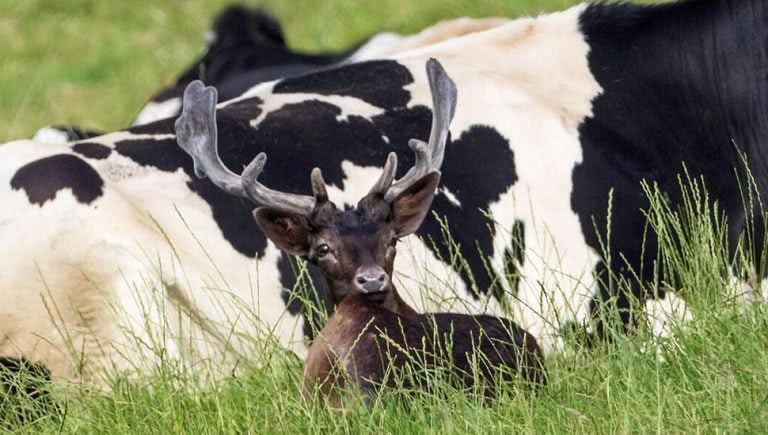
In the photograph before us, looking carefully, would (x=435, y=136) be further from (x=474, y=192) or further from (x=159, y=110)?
(x=159, y=110)

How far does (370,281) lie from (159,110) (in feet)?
19.3

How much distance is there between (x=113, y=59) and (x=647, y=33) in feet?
31.5

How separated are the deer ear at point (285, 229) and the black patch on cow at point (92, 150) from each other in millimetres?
1083

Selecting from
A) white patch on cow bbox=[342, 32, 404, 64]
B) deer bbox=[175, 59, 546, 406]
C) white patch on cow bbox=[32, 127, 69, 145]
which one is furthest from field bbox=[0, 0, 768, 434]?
white patch on cow bbox=[342, 32, 404, 64]

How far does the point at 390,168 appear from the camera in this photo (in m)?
5.96

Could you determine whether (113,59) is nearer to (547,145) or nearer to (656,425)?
(547,145)

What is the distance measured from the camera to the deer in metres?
5.47

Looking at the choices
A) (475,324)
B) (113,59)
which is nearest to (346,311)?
(475,324)

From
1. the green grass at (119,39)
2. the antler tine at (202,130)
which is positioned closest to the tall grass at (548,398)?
the antler tine at (202,130)

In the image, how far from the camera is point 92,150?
694cm

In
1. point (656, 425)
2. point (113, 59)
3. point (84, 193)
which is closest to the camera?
point (656, 425)

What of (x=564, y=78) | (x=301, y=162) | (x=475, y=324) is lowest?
(x=475, y=324)

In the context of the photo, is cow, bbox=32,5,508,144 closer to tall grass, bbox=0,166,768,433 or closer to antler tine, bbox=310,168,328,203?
antler tine, bbox=310,168,328,203

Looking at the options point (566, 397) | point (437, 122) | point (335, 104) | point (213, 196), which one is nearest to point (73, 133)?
point (335, 104)
